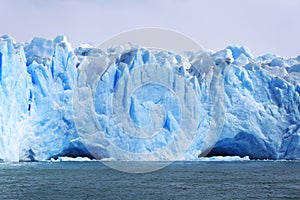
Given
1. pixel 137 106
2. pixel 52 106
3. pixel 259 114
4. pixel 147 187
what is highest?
pixel 137 106

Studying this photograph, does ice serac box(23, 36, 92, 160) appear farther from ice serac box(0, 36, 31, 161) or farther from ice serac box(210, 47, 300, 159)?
ice serac box(210, 47, 300, 159)

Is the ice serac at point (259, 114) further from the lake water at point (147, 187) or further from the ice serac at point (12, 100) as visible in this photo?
the ice serac at point (12, 100)

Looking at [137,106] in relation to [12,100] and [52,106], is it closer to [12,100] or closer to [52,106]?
[52,106]

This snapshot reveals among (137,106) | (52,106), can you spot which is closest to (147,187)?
(137,106)

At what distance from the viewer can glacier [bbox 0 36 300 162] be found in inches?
1128

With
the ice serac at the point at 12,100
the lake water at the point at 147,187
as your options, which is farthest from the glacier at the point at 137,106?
the lake water at the point at 147,187

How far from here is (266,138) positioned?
3250cm

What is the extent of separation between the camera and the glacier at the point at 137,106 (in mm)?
28656

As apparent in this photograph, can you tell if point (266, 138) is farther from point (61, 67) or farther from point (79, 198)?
point (79, 198)

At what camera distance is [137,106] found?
101 ft

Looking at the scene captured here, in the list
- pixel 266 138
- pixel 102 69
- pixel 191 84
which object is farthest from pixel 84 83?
pixel 266 138

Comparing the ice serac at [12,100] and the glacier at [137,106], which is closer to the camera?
the ice serac at [12,100]

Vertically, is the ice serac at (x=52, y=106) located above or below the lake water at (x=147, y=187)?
above

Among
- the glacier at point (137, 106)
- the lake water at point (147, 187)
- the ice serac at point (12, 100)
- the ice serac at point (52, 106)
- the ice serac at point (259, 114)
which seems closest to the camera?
the lake water at point (147, 187)
